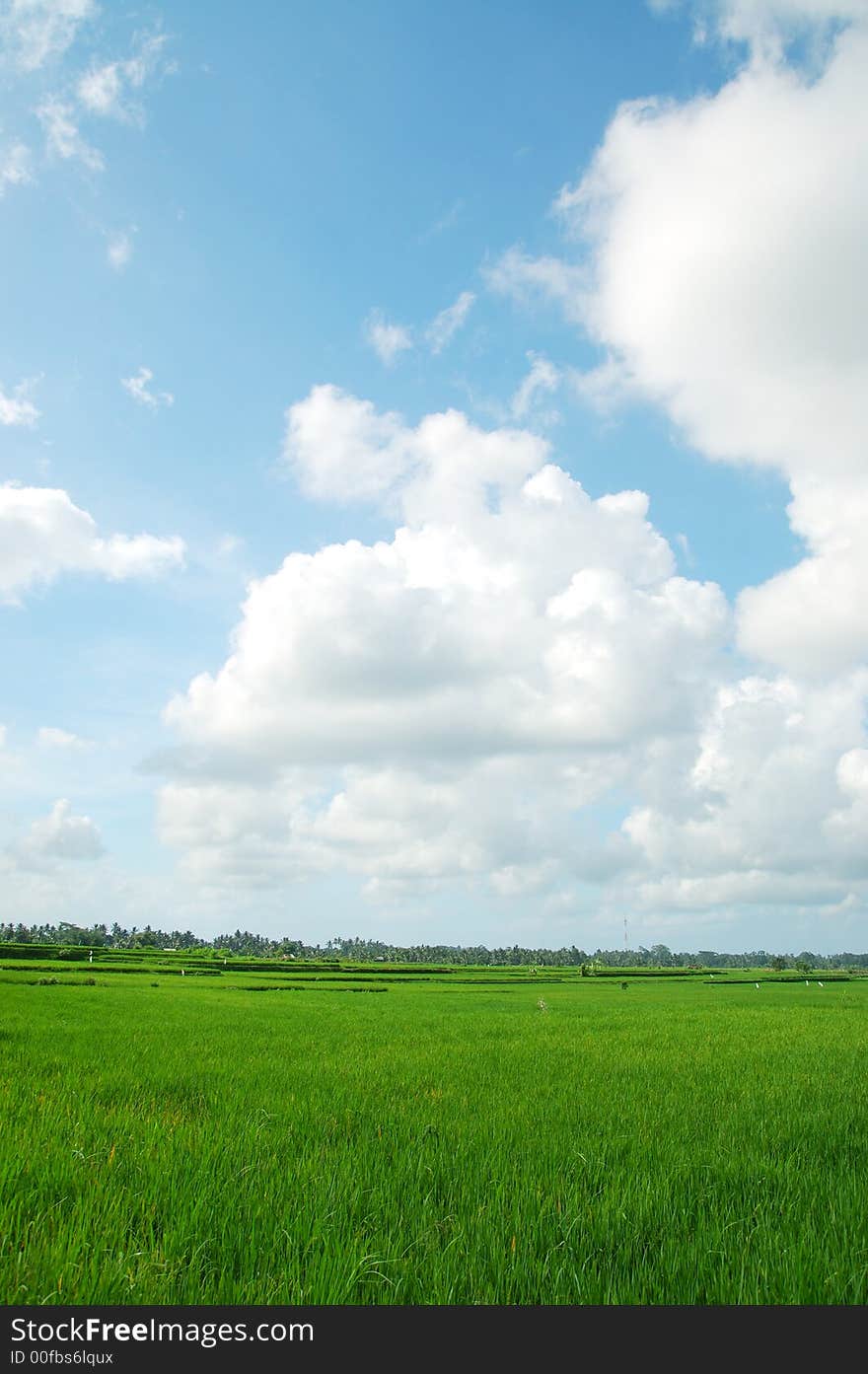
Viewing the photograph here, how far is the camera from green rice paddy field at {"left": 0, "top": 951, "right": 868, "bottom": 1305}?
141 inches

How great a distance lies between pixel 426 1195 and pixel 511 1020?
17466 millimetres

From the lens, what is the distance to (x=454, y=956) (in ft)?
574

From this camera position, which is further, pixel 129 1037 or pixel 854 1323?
pixel 129 1037

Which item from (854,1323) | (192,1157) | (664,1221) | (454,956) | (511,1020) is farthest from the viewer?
(454,956)

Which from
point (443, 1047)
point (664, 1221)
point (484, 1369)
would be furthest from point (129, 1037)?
point (484, 1369)

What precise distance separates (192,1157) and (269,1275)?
2121mm

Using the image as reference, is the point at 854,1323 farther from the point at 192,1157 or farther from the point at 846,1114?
the point at 846,1114

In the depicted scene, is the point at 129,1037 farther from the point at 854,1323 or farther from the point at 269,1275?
the point at 854,1323

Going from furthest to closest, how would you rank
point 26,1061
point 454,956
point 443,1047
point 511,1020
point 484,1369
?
point 454,956 < point 511,1020 < point 443,1047 < point 26,1061 < point 484,1369

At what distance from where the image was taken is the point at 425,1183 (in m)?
5.16

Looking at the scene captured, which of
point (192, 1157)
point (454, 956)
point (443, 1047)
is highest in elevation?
point (192, 1157)

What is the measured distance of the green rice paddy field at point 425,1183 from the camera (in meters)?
3.59

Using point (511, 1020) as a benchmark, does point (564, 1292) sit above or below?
above

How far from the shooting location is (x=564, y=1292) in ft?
11.7
